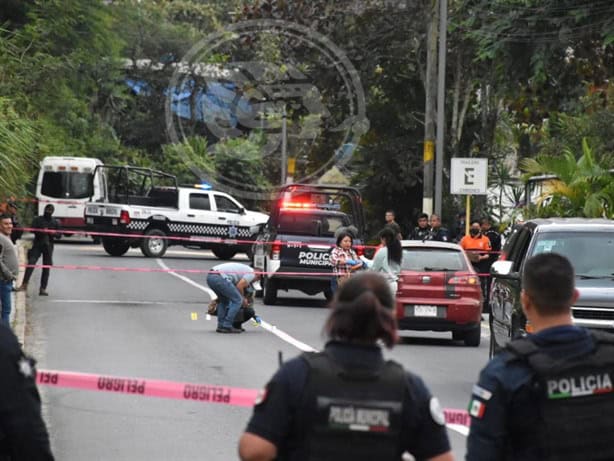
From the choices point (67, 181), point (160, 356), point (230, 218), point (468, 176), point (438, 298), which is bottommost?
point (160, 356)

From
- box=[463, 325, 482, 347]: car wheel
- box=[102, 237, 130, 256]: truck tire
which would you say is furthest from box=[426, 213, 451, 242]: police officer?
box=[102, 237, 130, 256]: truck tire

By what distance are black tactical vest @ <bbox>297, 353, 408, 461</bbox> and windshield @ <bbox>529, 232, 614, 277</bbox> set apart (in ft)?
31.3

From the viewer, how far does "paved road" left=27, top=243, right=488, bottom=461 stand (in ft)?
35.6

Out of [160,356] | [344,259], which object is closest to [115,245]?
[344,259]

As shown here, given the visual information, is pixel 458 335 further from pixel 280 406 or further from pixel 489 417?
pixel 280 406

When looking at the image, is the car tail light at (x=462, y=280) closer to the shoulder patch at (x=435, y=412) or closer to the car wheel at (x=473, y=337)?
the car wheel at (x=473, y=337)

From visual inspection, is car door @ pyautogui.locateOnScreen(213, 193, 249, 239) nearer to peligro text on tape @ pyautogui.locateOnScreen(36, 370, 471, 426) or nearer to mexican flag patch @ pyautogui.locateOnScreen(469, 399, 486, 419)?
peligro text on tape @ pyautogui.locateOnScreen(36, 370, 471, 426)

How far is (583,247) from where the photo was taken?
14.1 m

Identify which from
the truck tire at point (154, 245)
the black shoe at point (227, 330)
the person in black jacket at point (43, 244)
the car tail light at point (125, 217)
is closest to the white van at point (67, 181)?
the car tail light at point (125, 217)

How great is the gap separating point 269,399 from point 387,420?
38cm

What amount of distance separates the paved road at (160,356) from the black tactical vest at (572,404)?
17.4 ft

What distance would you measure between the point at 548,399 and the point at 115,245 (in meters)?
35.9

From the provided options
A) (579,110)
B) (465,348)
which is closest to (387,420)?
(465,348)

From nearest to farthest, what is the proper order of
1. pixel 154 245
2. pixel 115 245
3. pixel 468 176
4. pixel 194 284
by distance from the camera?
pixel 468 176 → pixel 194 284 → pixel 115 245 → pixel 154 245
